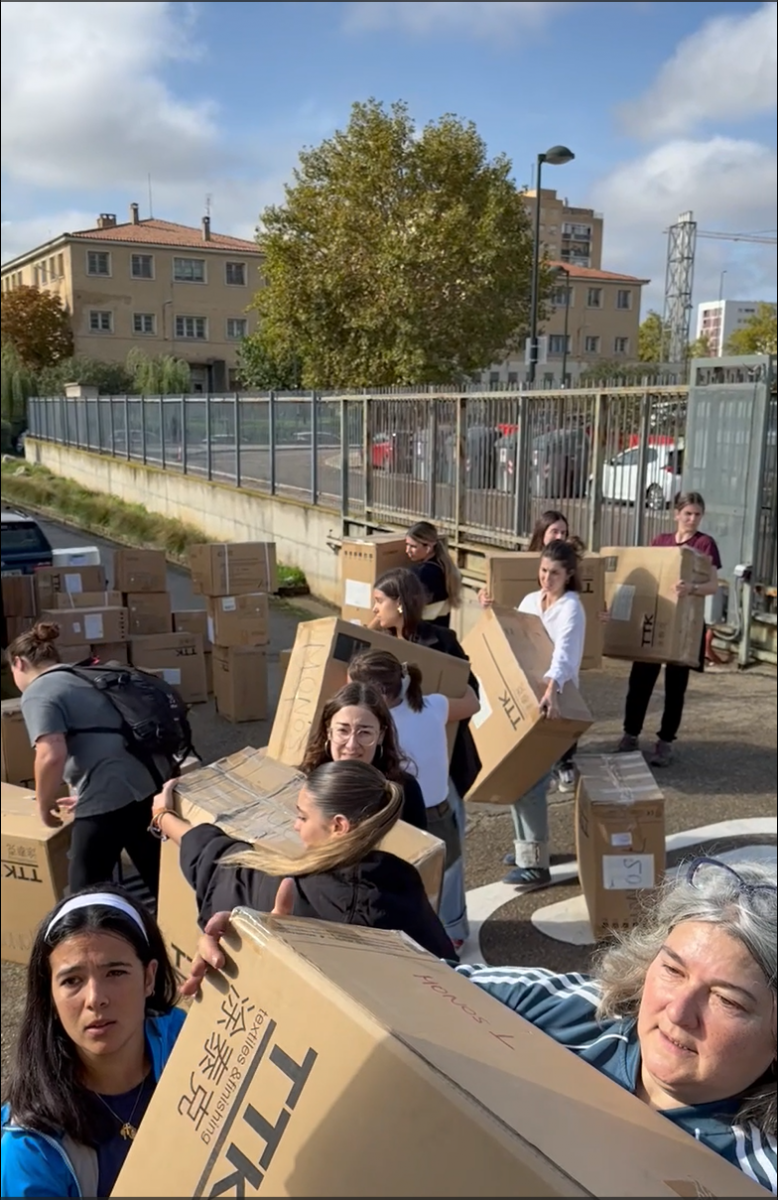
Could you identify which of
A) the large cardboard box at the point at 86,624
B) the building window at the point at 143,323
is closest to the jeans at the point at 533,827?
the large cardboard box at the point at 86,624

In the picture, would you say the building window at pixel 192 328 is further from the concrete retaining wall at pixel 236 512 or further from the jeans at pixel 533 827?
the jeans at pixel 533 827

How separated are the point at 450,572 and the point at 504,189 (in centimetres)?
2054

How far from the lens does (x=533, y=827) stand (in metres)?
4.67

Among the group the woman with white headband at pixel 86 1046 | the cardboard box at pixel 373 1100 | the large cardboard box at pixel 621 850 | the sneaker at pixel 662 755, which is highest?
the cardboard box at pixel 373 1100

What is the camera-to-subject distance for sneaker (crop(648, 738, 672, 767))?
20.1 feet

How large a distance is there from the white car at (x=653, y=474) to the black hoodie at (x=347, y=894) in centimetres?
693

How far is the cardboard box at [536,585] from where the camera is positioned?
5961mm

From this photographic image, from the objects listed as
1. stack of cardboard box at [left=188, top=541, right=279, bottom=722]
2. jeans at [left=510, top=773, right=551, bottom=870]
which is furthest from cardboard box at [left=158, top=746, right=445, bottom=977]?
stack of cardboard box at [left=188, top=541, right=279, bottom=722]

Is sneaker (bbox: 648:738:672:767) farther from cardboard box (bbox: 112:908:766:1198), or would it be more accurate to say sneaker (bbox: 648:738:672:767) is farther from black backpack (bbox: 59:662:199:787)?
cardboard box (bbox: 112:908:766:1198)

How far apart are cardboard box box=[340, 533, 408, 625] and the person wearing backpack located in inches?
126

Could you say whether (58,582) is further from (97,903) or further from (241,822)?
(97,903)

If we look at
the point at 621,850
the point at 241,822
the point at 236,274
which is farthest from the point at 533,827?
the point at 236,274

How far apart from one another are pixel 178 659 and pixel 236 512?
336 inches

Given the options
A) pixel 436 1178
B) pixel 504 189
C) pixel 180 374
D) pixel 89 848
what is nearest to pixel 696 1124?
pixel 436 1178
